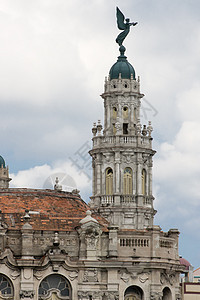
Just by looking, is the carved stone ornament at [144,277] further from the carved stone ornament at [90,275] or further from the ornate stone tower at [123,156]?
the ornate stone tower at [123,156]

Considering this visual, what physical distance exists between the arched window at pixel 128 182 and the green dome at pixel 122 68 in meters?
13.4

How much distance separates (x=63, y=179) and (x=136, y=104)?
139 ft

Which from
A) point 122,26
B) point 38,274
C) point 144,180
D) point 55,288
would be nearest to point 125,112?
point 144,180

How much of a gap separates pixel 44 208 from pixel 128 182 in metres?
44.4

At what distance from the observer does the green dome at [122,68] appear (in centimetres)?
11506

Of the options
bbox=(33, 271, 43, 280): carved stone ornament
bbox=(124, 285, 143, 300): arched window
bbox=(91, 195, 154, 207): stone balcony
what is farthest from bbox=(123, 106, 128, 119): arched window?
bbox=(33, 271, 43, 280): carved stone ornament

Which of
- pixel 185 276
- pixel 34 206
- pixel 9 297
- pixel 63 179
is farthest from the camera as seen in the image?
pixel 185 276

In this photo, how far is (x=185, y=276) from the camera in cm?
10819

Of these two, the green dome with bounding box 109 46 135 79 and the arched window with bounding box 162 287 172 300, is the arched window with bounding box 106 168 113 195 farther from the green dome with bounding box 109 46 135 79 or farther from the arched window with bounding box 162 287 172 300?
the arched window with bounding box 162 287 172 300

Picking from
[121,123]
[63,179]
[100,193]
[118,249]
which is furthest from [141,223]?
[118,249]

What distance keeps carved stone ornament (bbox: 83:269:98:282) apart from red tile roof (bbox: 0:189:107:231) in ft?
12.3

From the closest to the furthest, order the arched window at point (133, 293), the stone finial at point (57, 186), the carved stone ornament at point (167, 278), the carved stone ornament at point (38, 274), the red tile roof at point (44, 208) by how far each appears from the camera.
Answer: the carved stone ornament at point (38, 274)
the arched window at point (133, 293)
the red tile roof at point (44, 208)
the carved stone ornament at point (167, 278)
the stone finial at point (57, 186)

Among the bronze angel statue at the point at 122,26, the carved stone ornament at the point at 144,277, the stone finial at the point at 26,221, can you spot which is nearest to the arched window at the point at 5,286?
the stone finial at the point at 26,221

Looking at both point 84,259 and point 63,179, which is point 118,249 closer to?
point 84,259
